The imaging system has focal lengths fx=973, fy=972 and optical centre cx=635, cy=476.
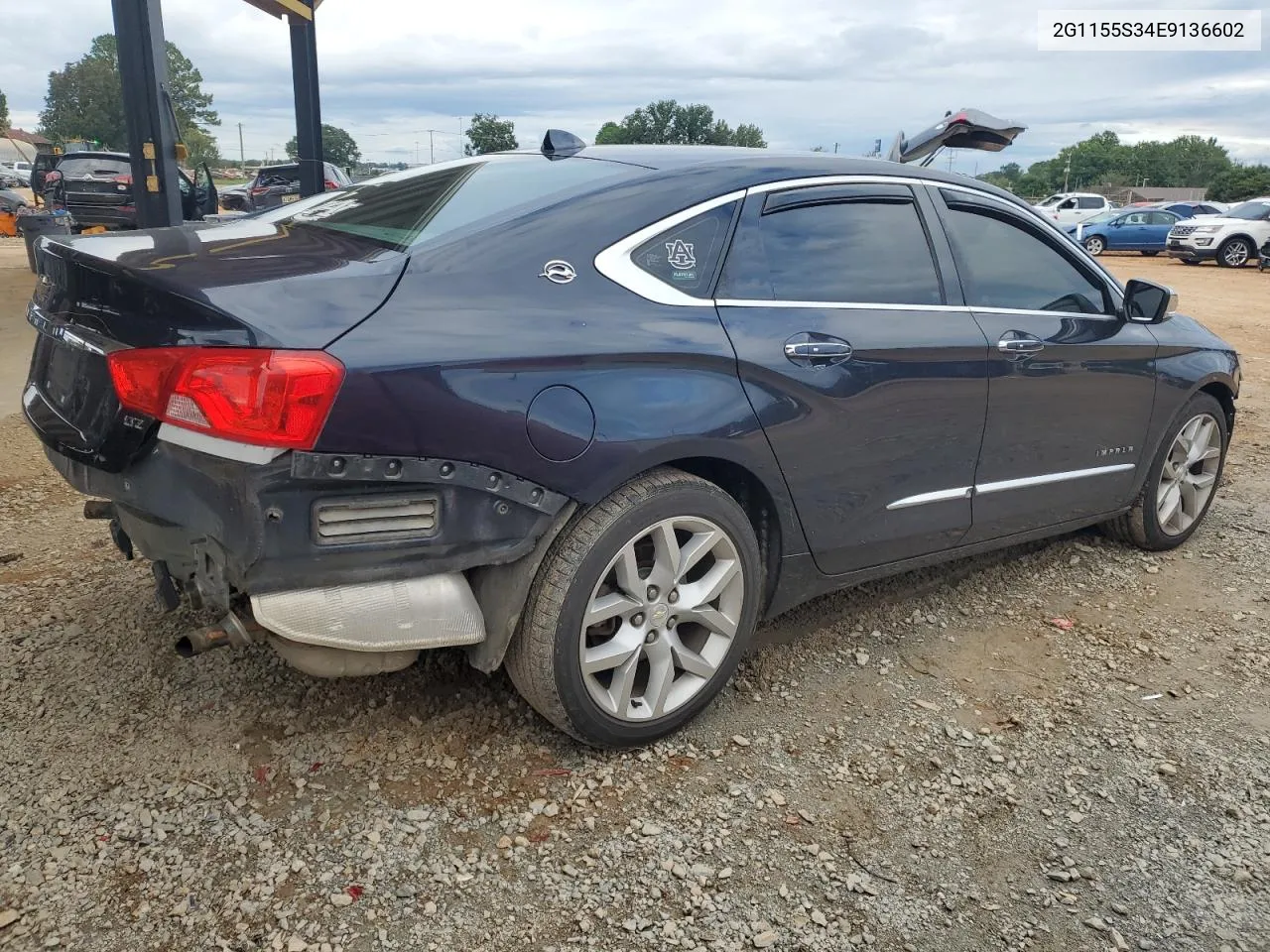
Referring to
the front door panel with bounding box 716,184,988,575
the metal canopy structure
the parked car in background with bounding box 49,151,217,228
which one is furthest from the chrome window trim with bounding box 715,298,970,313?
the parked car in background with bounding box 49,151,217,228

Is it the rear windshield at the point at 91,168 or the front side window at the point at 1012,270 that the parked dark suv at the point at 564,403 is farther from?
the rear windshield at the point at 91,168

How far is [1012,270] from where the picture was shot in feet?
11.6

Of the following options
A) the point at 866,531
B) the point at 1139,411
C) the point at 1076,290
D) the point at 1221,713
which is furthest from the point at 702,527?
the point at 1139,411

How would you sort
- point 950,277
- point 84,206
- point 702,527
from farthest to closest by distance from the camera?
point 84,206 → point 950,277 → point 702,527

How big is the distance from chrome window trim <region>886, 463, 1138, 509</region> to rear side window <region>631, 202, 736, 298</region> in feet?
3.30

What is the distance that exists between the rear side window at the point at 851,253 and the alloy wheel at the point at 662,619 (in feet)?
2.59

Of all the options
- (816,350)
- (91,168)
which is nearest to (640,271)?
(816,350)

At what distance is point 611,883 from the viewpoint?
2225 mm

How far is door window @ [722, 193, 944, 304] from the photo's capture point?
287 centimetres

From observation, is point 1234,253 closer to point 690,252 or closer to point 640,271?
point 690,252

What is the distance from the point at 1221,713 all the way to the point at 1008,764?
0.89m

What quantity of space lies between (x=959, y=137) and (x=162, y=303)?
5.60 metres

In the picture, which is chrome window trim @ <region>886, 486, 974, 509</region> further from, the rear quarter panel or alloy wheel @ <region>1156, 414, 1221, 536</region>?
alloy wheel @ <region>1156, 414, 1221, 536</region>

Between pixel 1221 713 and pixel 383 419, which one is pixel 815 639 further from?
pixel 383 419
